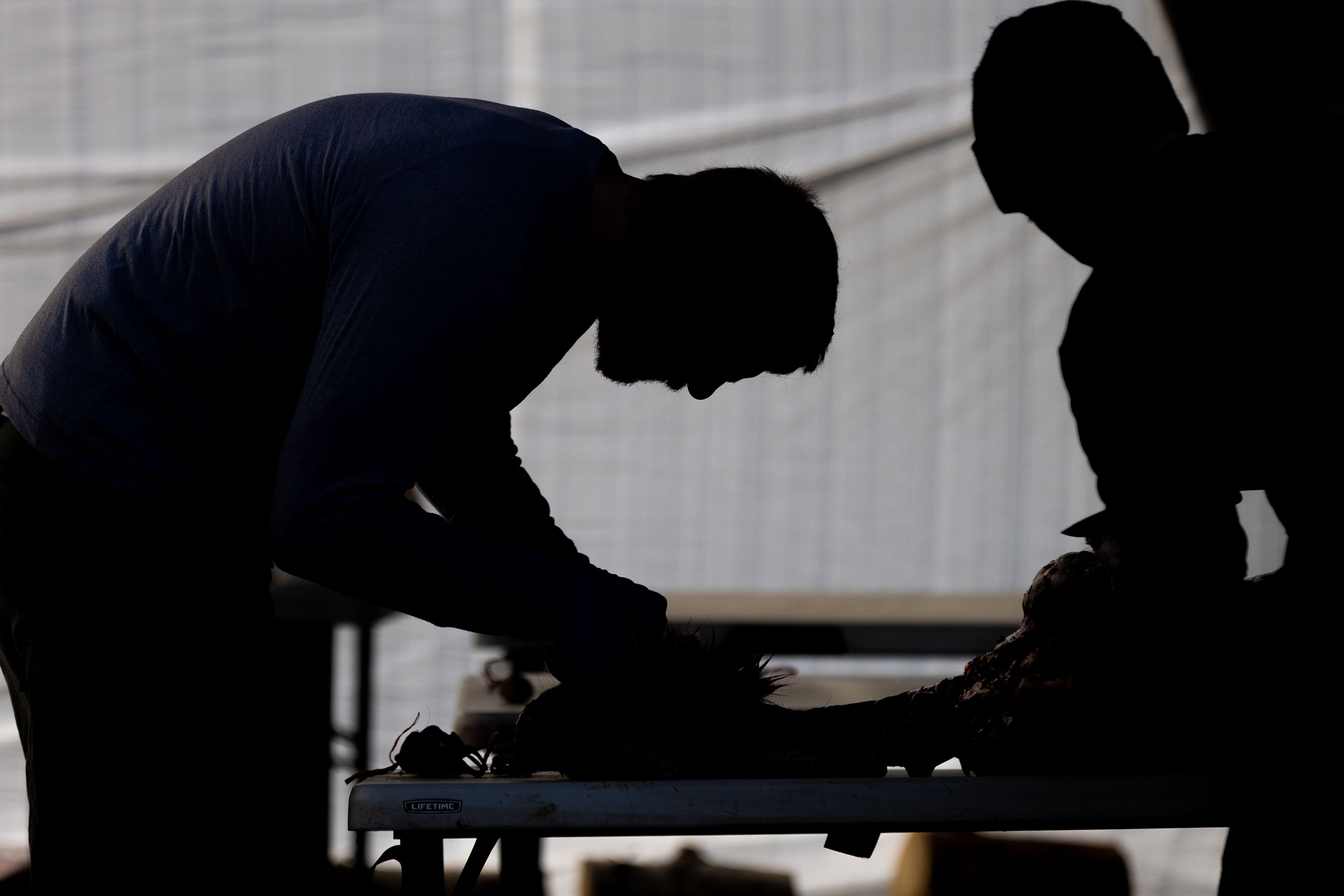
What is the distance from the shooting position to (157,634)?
1.07 metres

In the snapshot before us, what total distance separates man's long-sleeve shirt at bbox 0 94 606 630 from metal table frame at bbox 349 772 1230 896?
166 mm

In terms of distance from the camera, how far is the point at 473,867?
43.5 inches

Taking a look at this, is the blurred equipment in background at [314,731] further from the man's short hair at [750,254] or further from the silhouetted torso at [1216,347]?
the silhouetted torso at [1216,347]

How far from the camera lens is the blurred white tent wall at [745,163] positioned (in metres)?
2.98

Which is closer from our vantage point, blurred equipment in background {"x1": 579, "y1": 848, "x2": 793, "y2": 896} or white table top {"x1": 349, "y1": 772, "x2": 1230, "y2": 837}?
white table top {"x1": 349, "y1": 772, "x2": 1230, "y2": 837}

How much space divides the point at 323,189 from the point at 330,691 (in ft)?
7.05

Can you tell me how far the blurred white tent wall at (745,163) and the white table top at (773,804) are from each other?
81.0 inches

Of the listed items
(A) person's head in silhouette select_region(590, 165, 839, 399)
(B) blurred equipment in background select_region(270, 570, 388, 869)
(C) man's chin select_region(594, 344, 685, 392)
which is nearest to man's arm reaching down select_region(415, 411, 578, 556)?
(C) man's chin select_region(594, 344, 685, 392)

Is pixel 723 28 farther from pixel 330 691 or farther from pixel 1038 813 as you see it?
pixel 1038 813

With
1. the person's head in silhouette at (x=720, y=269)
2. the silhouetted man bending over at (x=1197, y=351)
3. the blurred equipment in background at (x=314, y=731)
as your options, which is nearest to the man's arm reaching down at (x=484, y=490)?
the person's head in silhouette at (x=720, y=269)

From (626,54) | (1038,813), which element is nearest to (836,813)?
(1038,813)

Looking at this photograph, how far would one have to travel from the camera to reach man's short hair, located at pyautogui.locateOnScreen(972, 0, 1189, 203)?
46.3 inches

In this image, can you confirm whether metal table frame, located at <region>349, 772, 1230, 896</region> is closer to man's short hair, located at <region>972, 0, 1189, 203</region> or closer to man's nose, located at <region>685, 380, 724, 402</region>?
man's nose, located at <region>685, 380, 724, 402</region>

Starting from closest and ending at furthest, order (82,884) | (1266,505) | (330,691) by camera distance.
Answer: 1. (82,884)
2. (330,691)
3. (1266,505)
